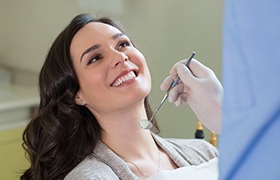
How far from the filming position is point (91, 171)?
139cm

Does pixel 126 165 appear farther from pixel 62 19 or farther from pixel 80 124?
pixel 62 19

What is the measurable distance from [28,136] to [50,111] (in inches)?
4.7

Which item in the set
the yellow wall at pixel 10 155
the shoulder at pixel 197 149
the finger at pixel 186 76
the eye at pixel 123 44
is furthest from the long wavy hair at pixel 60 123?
the yellow wall at pixel 10 155

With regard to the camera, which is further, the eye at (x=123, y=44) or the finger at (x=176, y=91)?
the eye at (x=123, y=44)

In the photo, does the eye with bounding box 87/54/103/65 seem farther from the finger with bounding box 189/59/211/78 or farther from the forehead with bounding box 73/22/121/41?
the finger with bounding box 189/59/211/78

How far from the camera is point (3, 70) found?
295 centimetres

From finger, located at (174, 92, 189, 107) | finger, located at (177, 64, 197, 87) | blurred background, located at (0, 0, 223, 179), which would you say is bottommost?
blurred background, located at (0, 0, 223, 179)

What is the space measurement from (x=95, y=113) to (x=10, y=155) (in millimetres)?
1072

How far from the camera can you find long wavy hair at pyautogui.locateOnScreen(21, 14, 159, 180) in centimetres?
152

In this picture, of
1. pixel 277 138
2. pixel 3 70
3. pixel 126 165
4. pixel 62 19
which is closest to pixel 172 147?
pixel 126 165

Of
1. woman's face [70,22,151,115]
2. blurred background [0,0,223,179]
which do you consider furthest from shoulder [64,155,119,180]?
blurred background [0,0,223,179]

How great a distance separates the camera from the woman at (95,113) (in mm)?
1437

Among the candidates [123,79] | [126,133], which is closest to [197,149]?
[126,133]

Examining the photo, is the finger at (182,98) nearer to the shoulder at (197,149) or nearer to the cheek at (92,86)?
the cheek at (92,86)
